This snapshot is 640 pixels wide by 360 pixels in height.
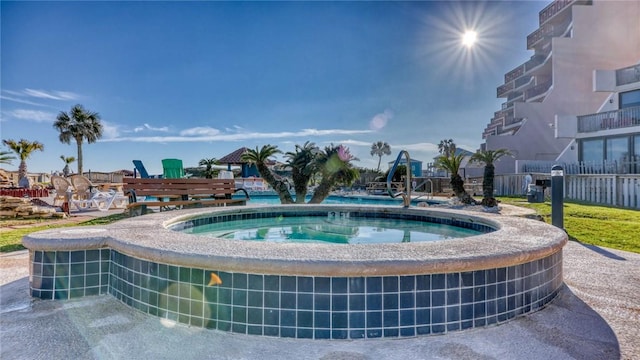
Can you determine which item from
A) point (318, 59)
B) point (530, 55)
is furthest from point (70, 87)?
point (530, 55)

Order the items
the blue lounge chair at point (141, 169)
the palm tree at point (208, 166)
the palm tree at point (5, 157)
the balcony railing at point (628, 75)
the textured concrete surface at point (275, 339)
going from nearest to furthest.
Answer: the textured concrete surface at point (275, 339), the blue lounge chair at point (141, 169), the balcony railing at point (628, 75), the palm tree at point (208, 166), the palm tree at point (5, 157)

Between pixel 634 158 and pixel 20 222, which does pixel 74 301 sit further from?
pixel 634 158

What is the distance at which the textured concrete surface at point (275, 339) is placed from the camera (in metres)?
2.22

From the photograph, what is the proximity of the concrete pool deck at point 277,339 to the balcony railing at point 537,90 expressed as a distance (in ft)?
98.4

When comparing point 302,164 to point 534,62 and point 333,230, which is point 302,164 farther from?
point 534,62

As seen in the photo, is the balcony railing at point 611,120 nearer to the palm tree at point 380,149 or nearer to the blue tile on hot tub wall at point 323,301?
the blue tile on hot tub wall at point 323,301

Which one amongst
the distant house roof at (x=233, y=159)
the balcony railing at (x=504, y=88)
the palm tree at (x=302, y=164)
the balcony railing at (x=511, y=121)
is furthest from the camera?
the balcony railing at (x=504, y=88)

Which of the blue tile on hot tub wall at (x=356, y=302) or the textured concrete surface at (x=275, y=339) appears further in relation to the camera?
the blue tile on hot tub wall at (x=356, y=302)

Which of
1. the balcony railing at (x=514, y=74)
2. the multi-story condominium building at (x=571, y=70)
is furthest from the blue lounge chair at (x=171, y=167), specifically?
the balcony railing at (x=514, y=74)

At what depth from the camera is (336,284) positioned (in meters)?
2.42

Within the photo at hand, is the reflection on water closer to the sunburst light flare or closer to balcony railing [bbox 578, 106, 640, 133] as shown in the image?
the sunburst light flare

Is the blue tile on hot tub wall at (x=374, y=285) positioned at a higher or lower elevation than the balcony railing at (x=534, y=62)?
lower

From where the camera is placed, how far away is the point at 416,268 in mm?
2395

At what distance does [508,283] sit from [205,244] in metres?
2.54
